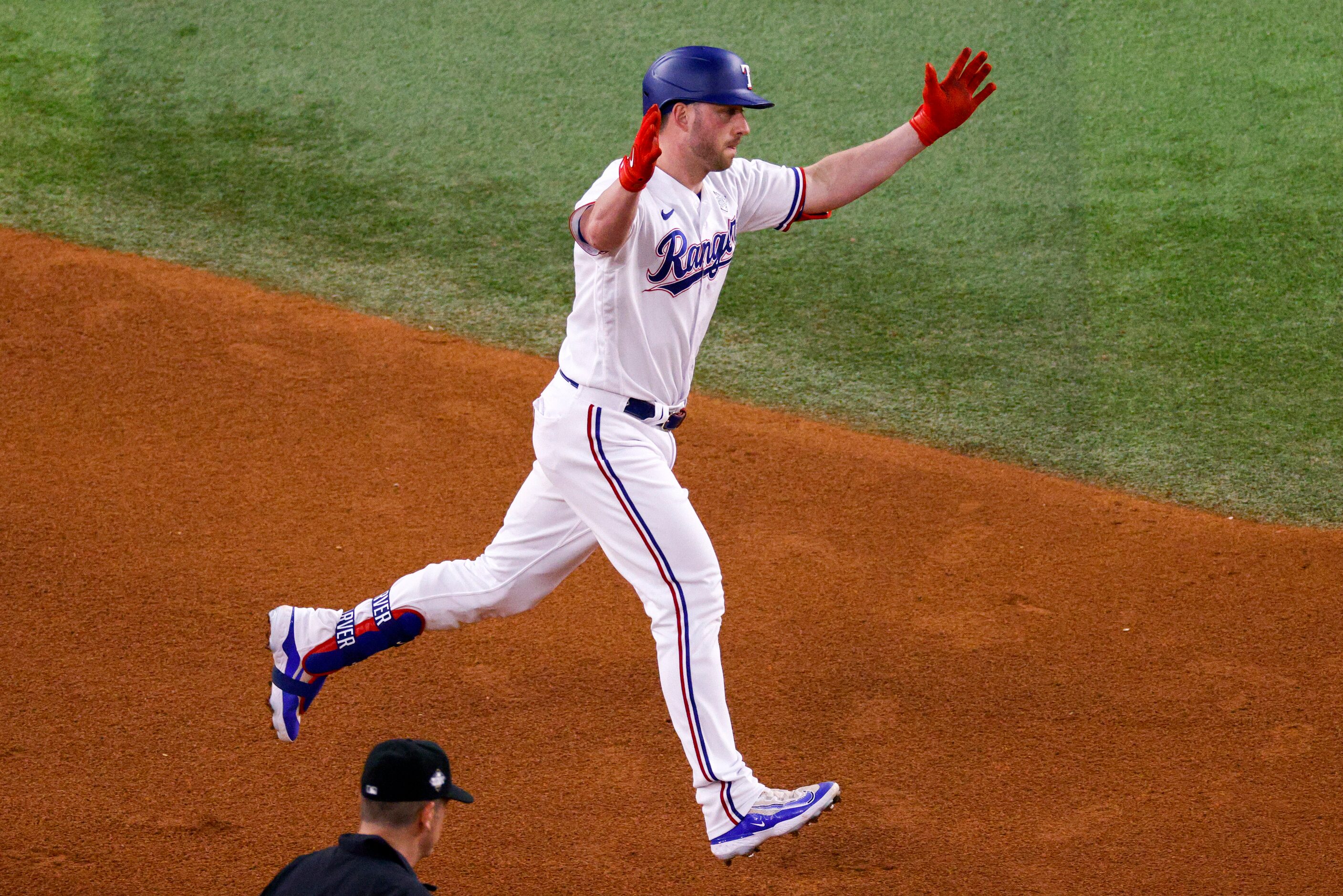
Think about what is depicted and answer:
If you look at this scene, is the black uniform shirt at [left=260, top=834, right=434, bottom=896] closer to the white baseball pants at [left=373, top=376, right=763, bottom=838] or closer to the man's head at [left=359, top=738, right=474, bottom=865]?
the man's head at [left=359, top=738, right=474, bottom=865]

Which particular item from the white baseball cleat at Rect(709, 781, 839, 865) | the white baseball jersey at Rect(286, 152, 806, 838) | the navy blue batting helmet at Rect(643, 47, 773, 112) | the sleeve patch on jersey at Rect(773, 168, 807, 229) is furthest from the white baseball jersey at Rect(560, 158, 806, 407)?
the white baseball cleat at Rect(709, 781, 839, 865)

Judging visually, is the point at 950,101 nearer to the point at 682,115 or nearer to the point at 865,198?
the point at 682,115

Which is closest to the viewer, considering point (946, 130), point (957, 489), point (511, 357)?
point (946, 130)

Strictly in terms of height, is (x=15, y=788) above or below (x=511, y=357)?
below

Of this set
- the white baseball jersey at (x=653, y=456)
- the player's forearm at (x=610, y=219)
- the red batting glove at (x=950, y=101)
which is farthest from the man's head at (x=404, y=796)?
the red batting glove at (x=950, y=101)

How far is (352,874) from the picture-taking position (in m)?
2.47

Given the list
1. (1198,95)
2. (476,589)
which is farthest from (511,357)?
(1198,95)

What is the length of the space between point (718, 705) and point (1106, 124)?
18.3 feet

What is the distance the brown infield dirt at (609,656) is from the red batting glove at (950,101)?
62.0 inches

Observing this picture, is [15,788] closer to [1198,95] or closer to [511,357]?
[511,357]

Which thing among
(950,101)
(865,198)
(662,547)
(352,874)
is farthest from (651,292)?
(865,198)

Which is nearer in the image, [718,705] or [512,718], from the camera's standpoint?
[718,705]

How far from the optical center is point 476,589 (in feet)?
12.3

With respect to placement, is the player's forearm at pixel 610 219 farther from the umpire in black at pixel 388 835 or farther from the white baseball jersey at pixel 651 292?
the umpire in black at pixel 388 835
